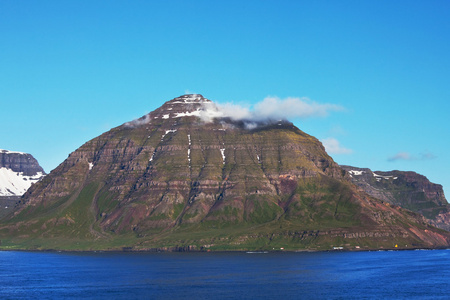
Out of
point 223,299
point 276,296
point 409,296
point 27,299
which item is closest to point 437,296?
point 409,296

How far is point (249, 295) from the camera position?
19938 cm

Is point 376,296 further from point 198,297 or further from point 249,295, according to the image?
point 198,297

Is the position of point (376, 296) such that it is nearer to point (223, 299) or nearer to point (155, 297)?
point (223, 299)

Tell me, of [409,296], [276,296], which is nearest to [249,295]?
[276,296]

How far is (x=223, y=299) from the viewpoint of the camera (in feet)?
630

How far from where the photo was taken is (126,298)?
644ft

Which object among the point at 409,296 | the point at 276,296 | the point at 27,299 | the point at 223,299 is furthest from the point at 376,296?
the point at 27,299

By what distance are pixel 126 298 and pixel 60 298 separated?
21466mm

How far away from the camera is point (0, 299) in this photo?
198000mm

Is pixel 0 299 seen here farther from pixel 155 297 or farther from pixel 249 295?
pixel 249 295

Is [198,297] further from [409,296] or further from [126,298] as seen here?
[409,296]

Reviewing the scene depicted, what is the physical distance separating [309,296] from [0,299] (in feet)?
314

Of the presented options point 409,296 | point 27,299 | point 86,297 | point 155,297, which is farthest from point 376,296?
point 27,299

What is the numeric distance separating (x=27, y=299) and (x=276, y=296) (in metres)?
77.0
